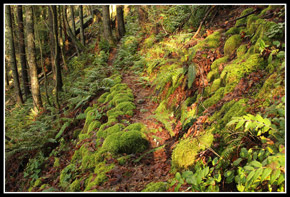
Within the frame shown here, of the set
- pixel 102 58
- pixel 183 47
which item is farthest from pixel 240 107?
pixel 102 58

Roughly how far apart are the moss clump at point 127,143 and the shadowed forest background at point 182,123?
2 cm

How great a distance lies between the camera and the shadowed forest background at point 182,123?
234 cm

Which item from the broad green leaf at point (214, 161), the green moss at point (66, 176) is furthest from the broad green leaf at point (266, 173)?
the green moss at point (66, 176)

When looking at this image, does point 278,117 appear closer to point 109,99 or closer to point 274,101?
point 274,101

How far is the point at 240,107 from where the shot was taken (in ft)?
9.72

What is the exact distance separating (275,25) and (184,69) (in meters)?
2.01

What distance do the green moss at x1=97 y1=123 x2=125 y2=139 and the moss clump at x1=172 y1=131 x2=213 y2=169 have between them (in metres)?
1.85

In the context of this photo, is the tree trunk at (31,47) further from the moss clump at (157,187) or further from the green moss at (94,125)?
the moss clump at (157,187)

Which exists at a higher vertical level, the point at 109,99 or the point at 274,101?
the point at 274,101

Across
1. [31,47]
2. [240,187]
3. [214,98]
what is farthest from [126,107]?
[31,47]

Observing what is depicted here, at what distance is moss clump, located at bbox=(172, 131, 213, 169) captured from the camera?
2.84 m

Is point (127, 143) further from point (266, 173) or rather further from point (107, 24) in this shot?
point (107, 24)

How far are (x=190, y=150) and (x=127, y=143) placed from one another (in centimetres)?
157

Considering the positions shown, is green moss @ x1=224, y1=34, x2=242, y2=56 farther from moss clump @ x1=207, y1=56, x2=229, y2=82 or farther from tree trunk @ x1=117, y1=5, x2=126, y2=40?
tree trunk @ x1=117, y1=5, x2=126, y2=40
